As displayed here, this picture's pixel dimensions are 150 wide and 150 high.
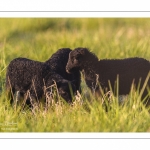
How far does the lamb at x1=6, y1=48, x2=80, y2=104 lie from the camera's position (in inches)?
308

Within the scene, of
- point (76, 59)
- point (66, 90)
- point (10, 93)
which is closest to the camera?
point (66, 90)

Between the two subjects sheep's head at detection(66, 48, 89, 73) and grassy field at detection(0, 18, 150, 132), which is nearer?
grassy field at detection(0, 18, 150, 132)

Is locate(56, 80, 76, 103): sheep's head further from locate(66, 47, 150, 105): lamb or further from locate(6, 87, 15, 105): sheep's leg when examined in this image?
locate(6, 87, 15, 105): sheep's leg

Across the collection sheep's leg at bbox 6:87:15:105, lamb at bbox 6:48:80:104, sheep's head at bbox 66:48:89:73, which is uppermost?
sheep's head at bbox 66:48:89:73

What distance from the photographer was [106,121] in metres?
7.14

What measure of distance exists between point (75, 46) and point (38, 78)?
711 mm

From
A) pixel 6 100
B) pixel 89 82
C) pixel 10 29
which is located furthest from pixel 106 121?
pixel 10 29

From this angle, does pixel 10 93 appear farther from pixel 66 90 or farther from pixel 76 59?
pixel 76 59

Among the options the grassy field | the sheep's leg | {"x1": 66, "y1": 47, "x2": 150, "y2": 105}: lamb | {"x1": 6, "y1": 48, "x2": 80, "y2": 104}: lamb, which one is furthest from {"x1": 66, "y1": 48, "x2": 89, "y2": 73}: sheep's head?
the sheep's leg

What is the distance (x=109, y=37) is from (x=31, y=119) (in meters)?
2.14

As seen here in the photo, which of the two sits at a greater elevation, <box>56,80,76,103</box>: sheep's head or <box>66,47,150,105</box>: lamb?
<box>66,47,150,105</box>: lamb

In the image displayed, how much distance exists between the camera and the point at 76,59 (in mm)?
7887

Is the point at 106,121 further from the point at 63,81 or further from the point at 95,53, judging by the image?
the point at 95,53

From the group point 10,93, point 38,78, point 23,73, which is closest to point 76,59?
point 38,78
